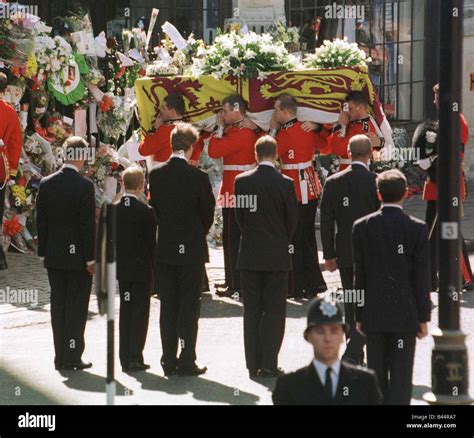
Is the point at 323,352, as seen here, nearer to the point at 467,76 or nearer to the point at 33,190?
the point at 33,190

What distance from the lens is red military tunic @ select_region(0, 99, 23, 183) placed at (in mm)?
12883

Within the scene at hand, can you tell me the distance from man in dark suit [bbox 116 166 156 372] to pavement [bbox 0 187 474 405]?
0.67 ft

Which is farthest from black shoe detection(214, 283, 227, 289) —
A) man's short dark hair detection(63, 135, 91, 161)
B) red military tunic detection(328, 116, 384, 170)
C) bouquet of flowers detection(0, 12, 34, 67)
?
bouquet of flowers detection(0, 12, 34, 67)

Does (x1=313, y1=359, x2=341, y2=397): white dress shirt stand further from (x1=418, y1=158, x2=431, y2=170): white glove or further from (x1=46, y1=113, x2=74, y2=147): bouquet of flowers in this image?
(x1=46, y1=113, x2=74, y2=147): bouquet of flowers

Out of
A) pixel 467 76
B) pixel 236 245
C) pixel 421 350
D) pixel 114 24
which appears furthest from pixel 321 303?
pixel 467 76

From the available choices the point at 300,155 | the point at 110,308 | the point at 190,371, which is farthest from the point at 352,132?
the point at 110,308

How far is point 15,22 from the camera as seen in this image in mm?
14016

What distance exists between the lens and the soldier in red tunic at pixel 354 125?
11.4m

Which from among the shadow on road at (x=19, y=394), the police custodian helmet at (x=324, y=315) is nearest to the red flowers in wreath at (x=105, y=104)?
the shadow on road at (x=19, y=394)

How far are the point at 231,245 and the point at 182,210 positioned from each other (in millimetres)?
2774

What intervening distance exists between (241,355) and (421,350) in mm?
1396

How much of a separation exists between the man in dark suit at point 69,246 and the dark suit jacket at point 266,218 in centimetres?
114

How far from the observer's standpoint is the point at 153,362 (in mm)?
9539

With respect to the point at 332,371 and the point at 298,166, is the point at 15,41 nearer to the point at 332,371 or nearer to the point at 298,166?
the point at 298,166
